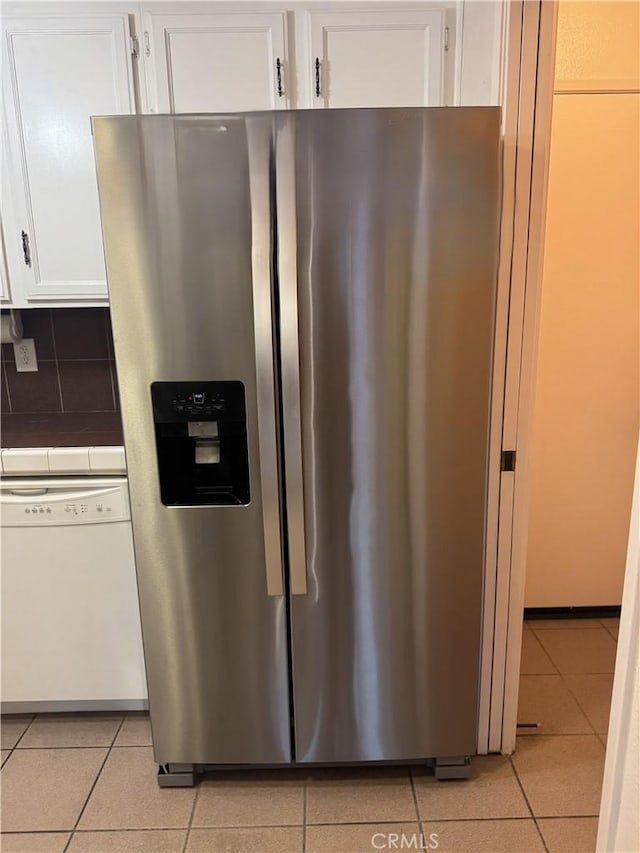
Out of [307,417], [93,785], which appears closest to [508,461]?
[307,417]

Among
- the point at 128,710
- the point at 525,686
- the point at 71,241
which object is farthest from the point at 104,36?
the point at 525,686

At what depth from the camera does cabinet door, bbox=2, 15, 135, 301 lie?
182 centimetres

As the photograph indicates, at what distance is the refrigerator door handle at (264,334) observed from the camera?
1.39 meters

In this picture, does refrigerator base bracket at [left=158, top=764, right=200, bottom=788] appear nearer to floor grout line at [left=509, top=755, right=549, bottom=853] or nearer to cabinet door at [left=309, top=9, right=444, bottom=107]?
floor grout line at [left=509, top=755, right=549, bottom=853]

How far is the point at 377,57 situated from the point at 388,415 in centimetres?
109

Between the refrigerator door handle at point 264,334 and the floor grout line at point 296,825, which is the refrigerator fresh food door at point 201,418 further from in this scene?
the floor grout line at point 296,825

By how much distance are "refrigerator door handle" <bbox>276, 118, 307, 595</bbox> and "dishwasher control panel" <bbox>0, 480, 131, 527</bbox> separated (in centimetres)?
62

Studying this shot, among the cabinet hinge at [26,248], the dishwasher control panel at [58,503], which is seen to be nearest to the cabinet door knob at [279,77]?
the cabinet hinge at [26,248]

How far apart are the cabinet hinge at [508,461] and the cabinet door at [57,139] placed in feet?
4.50

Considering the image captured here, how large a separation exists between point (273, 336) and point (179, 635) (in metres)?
0.86

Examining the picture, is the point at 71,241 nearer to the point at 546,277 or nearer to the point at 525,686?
the point at 546,277

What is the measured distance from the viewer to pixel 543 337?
243 cm

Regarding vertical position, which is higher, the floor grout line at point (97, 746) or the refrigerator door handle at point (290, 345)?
the refrigerator door handle at point (290, 345)

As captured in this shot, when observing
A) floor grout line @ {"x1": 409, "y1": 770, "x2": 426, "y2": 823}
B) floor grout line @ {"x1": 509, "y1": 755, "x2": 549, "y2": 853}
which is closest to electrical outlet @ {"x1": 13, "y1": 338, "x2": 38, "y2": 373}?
floor grout line @ {"x1": 409, "y1": 770, "x2": 426, "y2": 823}
